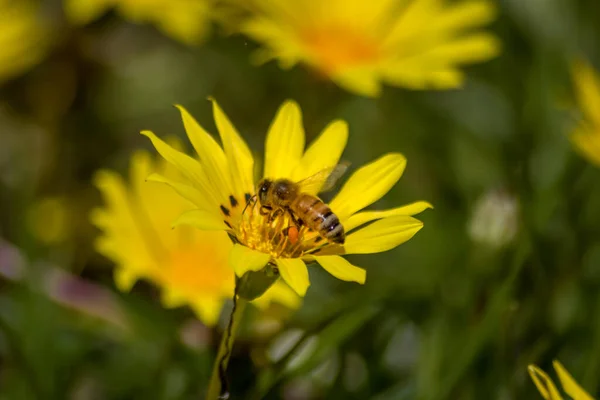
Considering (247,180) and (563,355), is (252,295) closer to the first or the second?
(247,180)

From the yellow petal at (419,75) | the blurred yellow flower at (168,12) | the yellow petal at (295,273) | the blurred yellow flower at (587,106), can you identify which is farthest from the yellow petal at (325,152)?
the blurred yellow flower at (168,12)

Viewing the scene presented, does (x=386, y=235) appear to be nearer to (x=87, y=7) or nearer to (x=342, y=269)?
(x=342, y=269)

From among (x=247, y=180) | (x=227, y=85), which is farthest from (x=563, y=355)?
(x=227, y=85)

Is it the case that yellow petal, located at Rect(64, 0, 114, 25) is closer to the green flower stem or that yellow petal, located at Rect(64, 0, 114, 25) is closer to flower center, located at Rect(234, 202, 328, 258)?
flower center, located at Rect(234, 202, 328, 258)

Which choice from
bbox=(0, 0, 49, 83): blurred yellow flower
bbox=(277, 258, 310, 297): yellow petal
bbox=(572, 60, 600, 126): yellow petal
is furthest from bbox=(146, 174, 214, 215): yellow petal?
bbox=(0, 0, 49, 83): blurred yellow flower

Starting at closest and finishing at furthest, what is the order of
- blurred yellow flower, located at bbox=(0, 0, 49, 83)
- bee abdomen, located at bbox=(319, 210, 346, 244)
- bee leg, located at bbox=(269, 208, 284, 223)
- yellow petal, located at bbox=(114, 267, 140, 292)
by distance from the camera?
bee abdomen, located at bbox=(319, 210, 346, 244) → bee leg, located at bbox=(269, 208, 284, 223) → yellow petal, located at bbox=(114, 267, 140, 292) → blurred yellow flower, located at bbox=(0, 0, 49, 83)

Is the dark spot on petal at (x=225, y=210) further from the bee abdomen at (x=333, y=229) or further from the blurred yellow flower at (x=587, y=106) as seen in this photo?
the blurred yellow flower at (x=587, y=106)

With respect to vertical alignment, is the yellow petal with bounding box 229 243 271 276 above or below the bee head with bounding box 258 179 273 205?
below
